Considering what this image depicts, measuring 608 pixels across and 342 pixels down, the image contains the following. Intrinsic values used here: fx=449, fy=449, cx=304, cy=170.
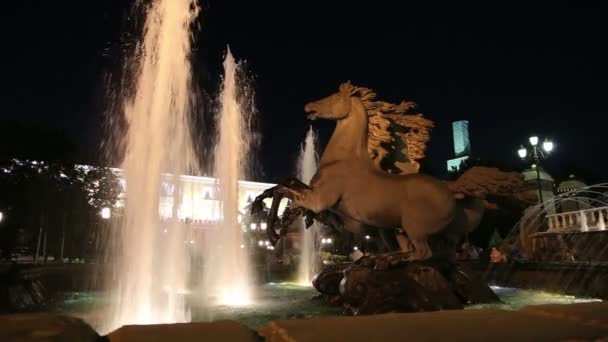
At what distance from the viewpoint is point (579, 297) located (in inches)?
346

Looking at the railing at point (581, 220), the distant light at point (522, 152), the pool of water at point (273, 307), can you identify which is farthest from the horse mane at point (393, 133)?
the distant light at point (522, 152)

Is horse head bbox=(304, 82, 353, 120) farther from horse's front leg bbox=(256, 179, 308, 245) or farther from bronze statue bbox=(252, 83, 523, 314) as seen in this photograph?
horse's front leg bbox=(256, 179, 308, 245)

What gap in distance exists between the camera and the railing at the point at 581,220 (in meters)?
16.2

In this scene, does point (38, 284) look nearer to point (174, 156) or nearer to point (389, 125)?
point (174, 156)

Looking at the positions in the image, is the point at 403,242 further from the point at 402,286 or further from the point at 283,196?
the point at 283,196

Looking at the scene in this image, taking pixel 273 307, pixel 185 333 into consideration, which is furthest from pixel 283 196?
pixel 185 333

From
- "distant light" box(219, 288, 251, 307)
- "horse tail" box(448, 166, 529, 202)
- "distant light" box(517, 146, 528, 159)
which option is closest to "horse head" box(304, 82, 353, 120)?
"horse tail" box(448, 166, 529, 202)

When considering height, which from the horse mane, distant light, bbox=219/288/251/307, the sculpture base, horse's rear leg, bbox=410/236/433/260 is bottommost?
distant light, bbox=219/288/251/307

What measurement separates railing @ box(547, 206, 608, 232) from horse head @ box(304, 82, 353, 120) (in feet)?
41.8

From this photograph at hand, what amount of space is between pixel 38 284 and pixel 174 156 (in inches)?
282

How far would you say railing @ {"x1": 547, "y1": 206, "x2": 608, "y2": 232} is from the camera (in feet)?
53.0

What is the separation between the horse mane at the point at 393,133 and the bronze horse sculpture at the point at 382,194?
71 centimetres

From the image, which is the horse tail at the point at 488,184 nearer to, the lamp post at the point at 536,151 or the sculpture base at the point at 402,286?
the sculpture base at the point at 402,286

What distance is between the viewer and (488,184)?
734 centimetres
